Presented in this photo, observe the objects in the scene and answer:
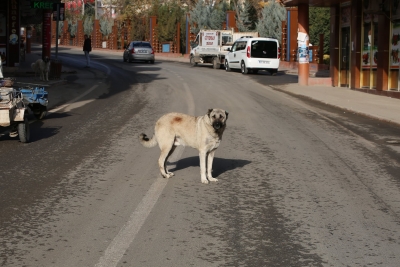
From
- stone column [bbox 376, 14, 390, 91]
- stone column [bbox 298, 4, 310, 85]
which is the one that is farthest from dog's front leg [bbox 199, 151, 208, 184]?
stone column [bbox 298, 4, 310, 85]

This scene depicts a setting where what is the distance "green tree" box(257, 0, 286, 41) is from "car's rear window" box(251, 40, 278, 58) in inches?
476

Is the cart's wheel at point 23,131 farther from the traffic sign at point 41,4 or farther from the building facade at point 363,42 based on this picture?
the traffic sign at point 41,4

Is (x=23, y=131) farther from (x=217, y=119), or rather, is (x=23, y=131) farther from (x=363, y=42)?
(x=363, y=42)

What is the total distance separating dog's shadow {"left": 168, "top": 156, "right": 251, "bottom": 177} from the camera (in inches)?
412

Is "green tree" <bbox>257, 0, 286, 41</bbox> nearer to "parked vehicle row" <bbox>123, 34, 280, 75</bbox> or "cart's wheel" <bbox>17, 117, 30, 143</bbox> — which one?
"parked vehicle row" <bbox>123, 34, 280, 75</bbox>

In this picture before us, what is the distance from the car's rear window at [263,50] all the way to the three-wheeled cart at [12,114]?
25860 millimetres

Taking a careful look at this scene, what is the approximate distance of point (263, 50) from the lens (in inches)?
1489

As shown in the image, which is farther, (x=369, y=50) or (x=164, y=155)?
(x=369, y=50)

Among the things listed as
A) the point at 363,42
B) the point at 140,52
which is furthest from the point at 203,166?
the point at 140,52

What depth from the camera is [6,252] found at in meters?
6.23

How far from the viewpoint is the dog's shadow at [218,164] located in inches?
412

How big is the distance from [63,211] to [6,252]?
5.07 feet

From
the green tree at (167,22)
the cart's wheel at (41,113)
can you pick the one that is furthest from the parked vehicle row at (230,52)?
the cart's wheel at (41,113)

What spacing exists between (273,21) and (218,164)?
41638 millimetres
